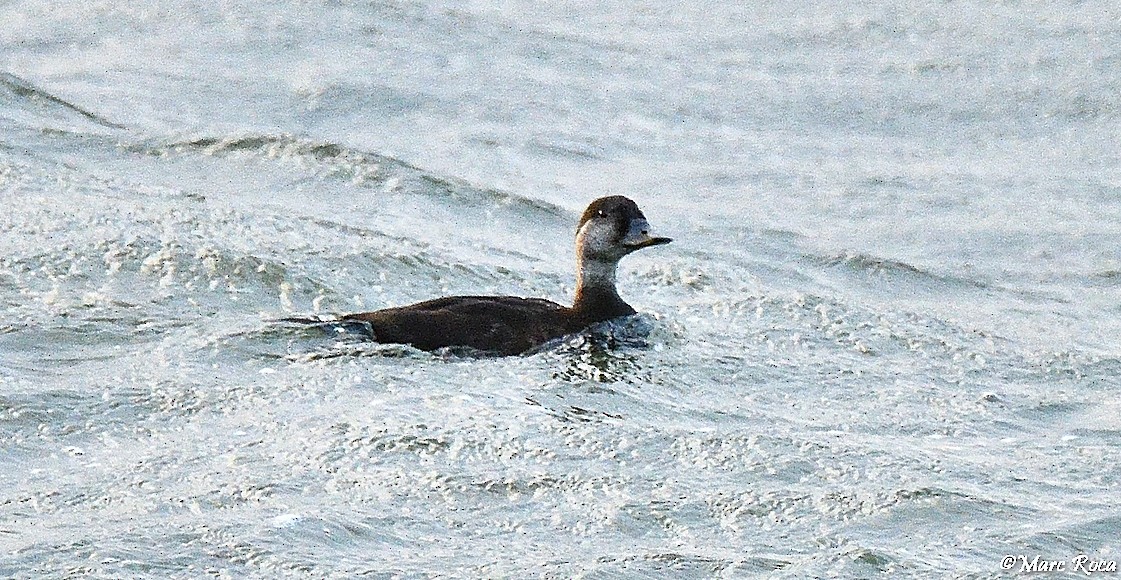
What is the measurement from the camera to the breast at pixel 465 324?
8.69 meters

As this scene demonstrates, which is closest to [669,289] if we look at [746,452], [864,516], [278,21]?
[746,452]

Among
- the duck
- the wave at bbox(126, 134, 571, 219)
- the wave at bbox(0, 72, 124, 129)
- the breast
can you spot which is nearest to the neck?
the duck

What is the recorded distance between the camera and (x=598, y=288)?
31.8 feet

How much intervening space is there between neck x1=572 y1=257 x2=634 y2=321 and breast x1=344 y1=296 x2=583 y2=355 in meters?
0.59

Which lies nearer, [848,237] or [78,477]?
[78,477]

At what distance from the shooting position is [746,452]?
7559 mm

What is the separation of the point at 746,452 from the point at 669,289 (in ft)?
10.8

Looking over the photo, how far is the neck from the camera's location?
9625mm

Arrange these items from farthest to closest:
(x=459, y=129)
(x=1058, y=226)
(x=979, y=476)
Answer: (x=459, y=129) < (x=1058, y=226) < (x=979, y=476)

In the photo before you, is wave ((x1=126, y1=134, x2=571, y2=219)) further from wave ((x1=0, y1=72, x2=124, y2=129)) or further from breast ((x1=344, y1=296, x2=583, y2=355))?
breast ((x1=344, y1=296, x2=583, y2=355))

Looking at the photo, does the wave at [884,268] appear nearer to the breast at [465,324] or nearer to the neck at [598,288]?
the neck at [598,288]

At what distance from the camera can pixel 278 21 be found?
18.4 m

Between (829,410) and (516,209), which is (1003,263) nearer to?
(516,209)

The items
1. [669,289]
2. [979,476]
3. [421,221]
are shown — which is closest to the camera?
[979,476]
